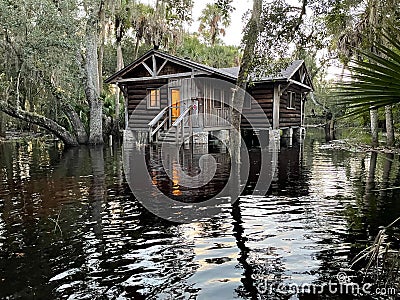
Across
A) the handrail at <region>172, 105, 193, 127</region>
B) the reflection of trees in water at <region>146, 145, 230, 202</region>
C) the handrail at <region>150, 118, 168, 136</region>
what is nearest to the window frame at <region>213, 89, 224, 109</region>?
the handrail at <region>172, 105, 193, 127</region>

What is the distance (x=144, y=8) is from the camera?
30.9m

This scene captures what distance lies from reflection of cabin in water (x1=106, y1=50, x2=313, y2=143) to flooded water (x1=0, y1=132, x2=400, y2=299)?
10.0 meters

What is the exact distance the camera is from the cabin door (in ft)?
69.1

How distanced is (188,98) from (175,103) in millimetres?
1005

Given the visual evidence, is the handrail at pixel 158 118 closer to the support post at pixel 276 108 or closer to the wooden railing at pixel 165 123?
the wooden railing at pixel 165 123

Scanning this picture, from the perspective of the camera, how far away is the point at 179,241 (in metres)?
5.55

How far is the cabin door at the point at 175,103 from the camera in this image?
21058mm

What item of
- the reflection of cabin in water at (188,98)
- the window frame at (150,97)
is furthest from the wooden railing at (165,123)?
the window frame at (150,97)

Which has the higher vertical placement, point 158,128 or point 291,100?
point 291,100

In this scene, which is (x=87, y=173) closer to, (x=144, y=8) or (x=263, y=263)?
(x=263, y=263)

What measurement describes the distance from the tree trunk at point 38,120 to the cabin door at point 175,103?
19.5 feet

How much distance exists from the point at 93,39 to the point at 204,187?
582 inches

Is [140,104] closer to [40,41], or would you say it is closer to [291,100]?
[40,41]

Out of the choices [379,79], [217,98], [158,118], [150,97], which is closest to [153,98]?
[150,97]
